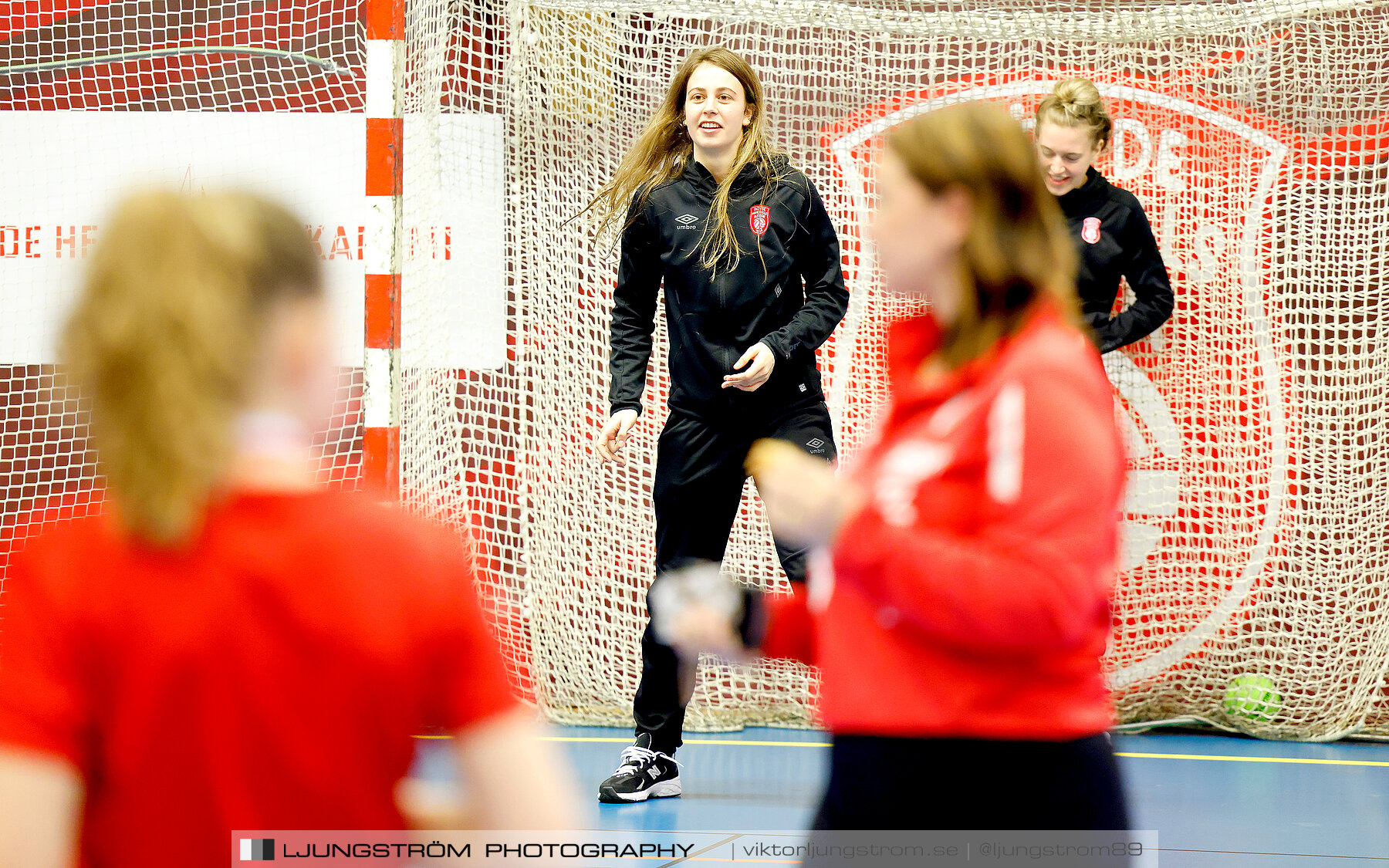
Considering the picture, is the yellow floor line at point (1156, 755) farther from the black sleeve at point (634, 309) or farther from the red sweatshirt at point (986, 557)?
the red sweatshirt at point (986, 557)

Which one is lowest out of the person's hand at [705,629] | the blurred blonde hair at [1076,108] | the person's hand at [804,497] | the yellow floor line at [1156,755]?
the yellow floor line at [1156,755]

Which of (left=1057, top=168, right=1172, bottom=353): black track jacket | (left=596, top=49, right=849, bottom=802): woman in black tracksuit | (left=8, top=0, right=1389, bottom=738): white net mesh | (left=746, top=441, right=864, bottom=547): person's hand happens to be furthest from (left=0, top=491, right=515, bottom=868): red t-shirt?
(left=1057, top=168, right=1172, bottom=353): black track jacket

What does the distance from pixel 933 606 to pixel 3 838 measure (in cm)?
86

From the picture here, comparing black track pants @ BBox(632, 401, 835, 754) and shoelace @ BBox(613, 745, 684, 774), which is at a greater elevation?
black track pants @ BBox(632, 401, 835, 754)

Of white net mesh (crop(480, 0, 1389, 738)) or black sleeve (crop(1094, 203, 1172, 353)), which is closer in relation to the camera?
black sleeve (crop(1094, 203, 1172, 353))

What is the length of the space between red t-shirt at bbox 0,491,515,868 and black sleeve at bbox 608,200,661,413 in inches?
104

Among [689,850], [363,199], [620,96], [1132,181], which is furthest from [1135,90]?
[689,850]

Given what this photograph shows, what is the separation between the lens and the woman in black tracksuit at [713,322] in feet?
11.6

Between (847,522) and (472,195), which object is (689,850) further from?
(472,195)

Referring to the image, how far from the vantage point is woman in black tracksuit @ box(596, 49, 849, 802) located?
3537 millimetres

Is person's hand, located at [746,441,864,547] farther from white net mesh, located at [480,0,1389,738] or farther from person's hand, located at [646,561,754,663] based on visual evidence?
white net mesh, located at [480,0,1389,738]

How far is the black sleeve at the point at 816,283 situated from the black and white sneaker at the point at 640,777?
1242 mm

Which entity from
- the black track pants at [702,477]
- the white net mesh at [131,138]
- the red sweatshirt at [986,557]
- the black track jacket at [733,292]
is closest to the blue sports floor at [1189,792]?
the black track pants at [702,477]

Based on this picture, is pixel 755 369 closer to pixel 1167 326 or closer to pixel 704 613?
pixel 704 613
